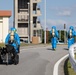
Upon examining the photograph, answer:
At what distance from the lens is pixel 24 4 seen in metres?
80.1

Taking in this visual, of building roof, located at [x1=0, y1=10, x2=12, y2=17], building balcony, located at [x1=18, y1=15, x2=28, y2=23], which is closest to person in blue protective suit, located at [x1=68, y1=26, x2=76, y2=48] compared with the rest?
building roof, located at [x1=0, y1=10, x2=12, y2=17]

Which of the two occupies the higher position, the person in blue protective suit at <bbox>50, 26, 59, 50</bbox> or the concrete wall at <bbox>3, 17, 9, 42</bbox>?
the concrete wall at <bbox>3, 17, 9, 42</bbox>

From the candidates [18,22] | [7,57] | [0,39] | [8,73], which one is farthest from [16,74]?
[18,22]

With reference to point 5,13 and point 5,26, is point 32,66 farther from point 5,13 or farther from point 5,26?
point 5,13

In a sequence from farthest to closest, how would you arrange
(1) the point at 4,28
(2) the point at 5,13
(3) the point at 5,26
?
(2) the point at 5,13 → (3) the point at 5,26 → (1) the point at 4,28

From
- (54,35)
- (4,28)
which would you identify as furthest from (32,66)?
(4,28)

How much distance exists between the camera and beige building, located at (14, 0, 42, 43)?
77.2m

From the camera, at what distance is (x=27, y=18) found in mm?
78625

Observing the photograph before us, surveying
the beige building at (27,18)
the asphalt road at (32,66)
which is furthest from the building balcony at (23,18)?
the asphalt road at (32,66)

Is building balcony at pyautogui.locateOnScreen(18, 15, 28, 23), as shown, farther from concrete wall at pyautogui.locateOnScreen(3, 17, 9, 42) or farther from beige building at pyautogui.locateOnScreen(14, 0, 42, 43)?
concrete wall at pyautogui.locateOnScreen(3, 17, 9, 42)

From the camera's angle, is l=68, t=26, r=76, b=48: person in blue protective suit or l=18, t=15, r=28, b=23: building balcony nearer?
l=68, t=26, r=76, b=48: person in blue protective suit

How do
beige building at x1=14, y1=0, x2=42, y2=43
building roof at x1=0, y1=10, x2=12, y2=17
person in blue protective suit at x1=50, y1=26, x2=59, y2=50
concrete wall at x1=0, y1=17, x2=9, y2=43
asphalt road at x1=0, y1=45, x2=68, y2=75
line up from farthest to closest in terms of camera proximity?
beige building at x1=14, y1=0, x2=42, y2=43 < building roof at x1=0, y1=10, x2=12, y2=17 < concrete wall at x1=0, y1=17, x2=9, y2=43 < person in blue protective suit at x1=50, y1=26, x2=59, y2=50 < asphalt road at x1=0, y1=45, x2=68, y2=75

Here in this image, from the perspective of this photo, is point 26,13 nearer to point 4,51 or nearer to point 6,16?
point 6,16

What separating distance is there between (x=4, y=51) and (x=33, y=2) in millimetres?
63173
